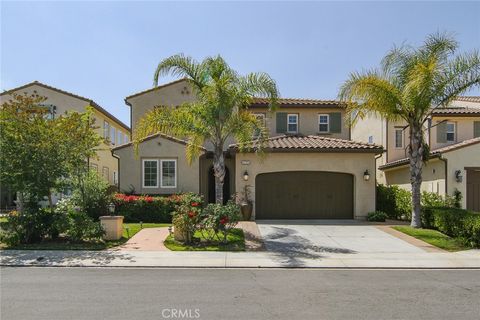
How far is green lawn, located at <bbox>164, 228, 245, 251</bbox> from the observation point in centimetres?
1166

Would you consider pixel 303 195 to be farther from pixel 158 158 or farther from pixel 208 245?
pixel 208 245

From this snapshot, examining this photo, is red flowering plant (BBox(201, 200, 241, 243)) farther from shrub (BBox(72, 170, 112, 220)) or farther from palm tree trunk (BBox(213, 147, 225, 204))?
shrub (BBox(72, 170, 112, 220))

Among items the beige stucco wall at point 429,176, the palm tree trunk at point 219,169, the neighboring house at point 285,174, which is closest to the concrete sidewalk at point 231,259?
the palm tree trunk at point 219,169

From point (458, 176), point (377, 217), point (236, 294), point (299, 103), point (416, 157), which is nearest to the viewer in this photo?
point (236, 294)

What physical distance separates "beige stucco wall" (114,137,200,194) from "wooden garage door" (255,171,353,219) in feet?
11.4

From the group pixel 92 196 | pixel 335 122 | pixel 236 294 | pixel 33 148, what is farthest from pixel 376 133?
pixel 236 294

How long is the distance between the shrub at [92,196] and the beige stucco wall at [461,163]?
15.5 m

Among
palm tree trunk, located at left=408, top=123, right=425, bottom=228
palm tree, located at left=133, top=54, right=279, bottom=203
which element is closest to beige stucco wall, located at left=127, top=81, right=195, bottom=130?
palm tree, located at left=133, top=54, right=279, bottom=203

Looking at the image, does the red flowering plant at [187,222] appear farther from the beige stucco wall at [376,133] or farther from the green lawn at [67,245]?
the beige stucco wall at [376,133]

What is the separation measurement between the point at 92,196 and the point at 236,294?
11.1m

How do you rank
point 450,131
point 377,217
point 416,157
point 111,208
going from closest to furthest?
point 416,157 < point 111,208 < point 377,217 < point 450,131

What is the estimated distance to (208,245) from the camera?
12.1 meters

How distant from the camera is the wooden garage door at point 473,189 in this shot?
18.3m

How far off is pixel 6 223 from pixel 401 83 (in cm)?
1471
